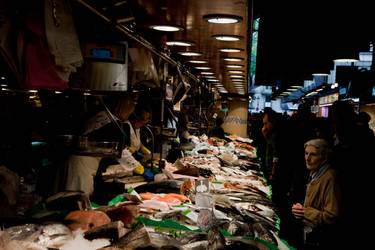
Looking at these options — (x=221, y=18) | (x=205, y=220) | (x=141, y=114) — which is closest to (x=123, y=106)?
(x=141, y=114)

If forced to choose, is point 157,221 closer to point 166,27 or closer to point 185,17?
point 185,17

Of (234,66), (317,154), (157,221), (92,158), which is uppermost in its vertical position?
(234,66)

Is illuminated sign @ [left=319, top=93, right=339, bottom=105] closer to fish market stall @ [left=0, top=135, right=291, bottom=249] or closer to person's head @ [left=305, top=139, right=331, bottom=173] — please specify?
person's head @ [left=305, top=139, right=331, bottom=173]

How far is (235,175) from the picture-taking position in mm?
7137

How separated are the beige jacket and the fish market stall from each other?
446 mm

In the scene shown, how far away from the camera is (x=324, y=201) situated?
14.0 feet

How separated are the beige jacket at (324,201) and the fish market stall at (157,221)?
1.46 ft

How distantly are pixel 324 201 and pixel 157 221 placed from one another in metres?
2.02

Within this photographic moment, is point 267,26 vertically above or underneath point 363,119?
above

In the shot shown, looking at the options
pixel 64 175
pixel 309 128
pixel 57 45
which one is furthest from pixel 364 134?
pixel 57 45

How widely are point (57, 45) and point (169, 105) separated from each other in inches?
177

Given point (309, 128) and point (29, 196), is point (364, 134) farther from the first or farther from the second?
point (29, 196)

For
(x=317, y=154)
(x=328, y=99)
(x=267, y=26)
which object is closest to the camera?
(x=317, y=154)

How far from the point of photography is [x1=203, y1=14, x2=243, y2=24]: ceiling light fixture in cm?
416
